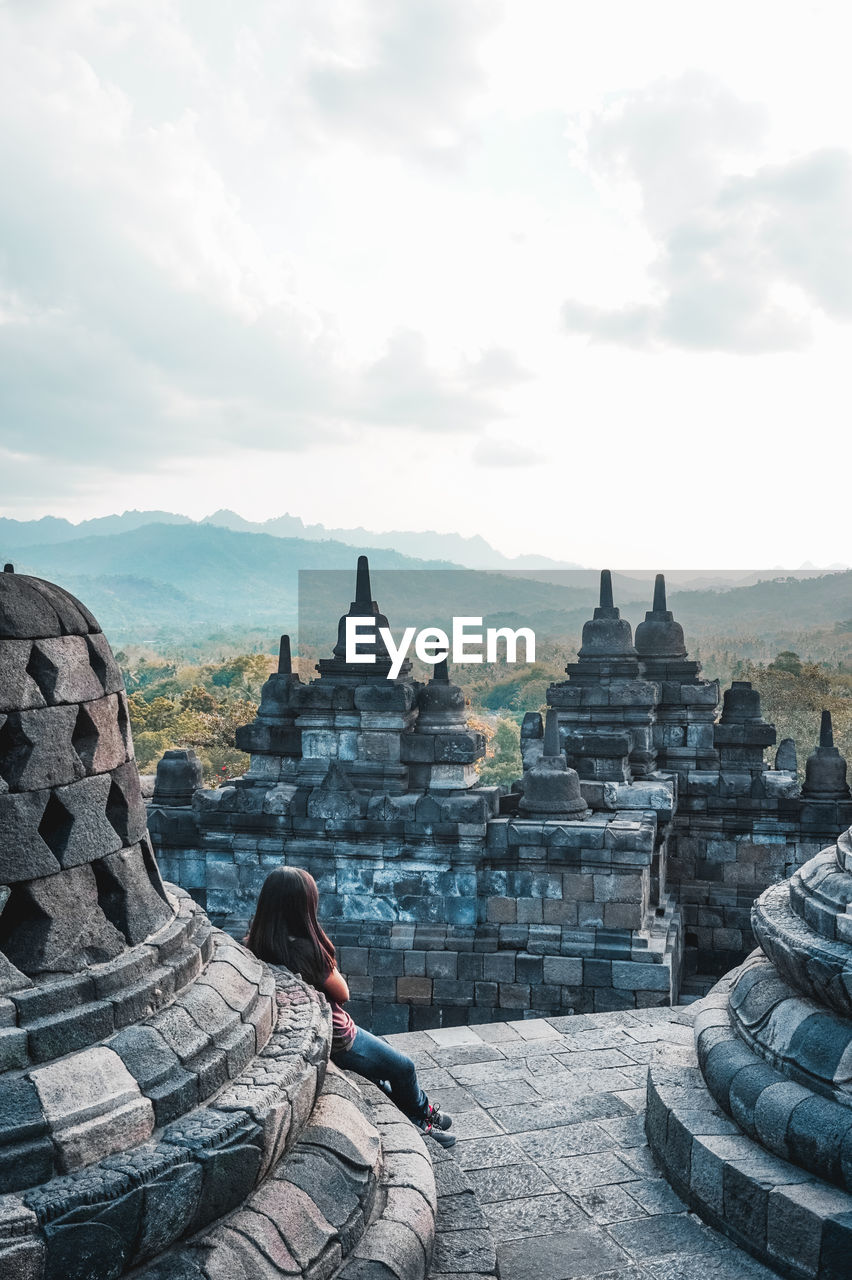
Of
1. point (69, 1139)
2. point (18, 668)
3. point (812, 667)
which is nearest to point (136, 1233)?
point (69, 1139)

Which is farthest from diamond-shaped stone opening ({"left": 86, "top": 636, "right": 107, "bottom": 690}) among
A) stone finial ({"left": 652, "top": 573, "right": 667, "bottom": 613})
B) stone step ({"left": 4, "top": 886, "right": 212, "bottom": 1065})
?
stone finial ({"left": 652, "top": 573, "right": 667, "bottom": 613})

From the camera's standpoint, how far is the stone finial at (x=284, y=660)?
11547 mm

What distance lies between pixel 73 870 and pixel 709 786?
32.1 feet

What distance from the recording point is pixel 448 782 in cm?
1012

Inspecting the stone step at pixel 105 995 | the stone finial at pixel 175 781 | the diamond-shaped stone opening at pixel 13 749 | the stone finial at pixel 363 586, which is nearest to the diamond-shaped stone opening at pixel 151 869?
the stone step at pixel 105 995

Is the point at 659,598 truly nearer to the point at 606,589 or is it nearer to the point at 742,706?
Result: the point at 606,589

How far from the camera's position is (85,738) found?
148 inches

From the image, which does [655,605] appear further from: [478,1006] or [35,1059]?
[35,1059]

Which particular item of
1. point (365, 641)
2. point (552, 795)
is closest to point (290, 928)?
point (552, 795)

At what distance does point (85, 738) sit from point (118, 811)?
0.33m

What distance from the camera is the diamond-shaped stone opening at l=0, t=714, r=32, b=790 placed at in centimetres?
343

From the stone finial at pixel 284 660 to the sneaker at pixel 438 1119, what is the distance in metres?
6.54

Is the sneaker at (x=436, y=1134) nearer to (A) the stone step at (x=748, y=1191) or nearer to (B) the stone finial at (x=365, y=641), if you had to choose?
(A) the stone step at (x=748, y=1191)

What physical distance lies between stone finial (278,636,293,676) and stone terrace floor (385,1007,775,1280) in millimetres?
5353
